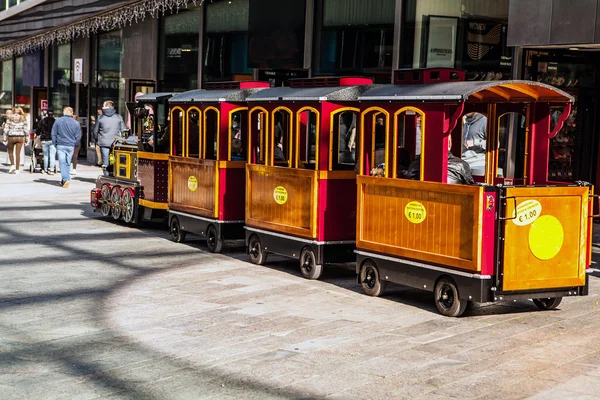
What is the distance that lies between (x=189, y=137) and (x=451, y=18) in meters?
5.66

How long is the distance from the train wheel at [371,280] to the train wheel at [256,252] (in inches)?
85.6

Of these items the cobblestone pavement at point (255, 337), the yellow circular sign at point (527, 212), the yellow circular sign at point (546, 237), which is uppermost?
the yellow circular sign at point (527, 212)

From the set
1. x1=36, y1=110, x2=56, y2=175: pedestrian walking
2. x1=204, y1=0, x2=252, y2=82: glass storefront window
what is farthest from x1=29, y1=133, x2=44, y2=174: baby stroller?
x1=204, y1=0, x2=252, y2=82: glass storefront window

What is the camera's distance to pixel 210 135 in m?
14.0

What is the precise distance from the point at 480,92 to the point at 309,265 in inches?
120

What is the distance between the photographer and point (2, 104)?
1879 inches

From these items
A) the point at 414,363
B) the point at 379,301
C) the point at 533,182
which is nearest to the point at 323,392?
the point at 414,363

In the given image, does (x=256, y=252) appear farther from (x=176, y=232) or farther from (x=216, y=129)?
(x=176, y=232)

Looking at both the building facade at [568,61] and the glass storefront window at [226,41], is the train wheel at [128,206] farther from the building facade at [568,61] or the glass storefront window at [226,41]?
the glass storefront window at [226,41]

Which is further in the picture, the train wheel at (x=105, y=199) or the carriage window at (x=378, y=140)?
the train wheel at (x=105, y=199)

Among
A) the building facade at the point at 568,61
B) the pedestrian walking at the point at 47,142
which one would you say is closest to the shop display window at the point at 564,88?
the building facade at the point at 568,61

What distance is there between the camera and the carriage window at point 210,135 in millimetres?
13961

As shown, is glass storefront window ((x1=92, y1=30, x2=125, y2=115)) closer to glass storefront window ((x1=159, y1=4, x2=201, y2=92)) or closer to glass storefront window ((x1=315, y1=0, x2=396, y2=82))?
glass storefront window ((x1=159, y1=4, x2=201, y2=92))

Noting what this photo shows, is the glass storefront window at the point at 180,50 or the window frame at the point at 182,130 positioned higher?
the glass storefront window at the point at 180,50
